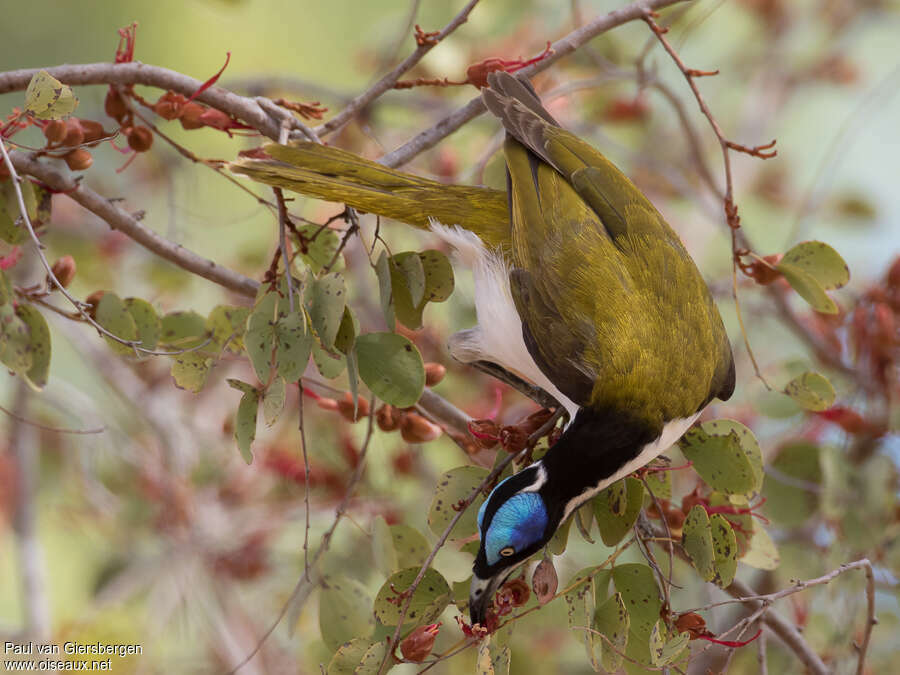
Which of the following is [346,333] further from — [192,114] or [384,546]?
[192,114]

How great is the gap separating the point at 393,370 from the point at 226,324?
51 centimetres

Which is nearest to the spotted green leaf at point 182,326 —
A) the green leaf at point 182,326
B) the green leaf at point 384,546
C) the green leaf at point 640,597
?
the green leaf at point 182,326

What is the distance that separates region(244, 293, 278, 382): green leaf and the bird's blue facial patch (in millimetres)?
555

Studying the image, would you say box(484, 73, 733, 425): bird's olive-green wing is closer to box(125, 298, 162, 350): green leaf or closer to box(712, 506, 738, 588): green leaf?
box(712, 506, 738, 588): green leaf

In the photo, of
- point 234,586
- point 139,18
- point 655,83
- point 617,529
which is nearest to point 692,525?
point 617,529

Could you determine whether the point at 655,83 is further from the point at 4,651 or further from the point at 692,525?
the point at 4,651

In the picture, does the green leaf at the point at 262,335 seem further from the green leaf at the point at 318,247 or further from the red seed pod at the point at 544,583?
the red seed pod at the point at 544,583

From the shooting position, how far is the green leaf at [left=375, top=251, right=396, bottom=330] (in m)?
1.97

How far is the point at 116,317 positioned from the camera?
2049 millimetres

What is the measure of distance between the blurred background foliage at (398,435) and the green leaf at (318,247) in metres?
0.39

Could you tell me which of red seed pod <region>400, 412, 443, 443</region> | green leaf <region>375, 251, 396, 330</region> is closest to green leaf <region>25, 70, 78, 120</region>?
green leaf <region>375, 251, 396, 330</region>

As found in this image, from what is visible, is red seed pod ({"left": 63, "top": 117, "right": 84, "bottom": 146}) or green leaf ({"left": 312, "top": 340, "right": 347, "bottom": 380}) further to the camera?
red seed pod ({"left": 63, "top": 117, "right": 84, "bottom": 146})

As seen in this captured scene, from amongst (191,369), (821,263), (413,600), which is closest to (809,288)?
(821,263)

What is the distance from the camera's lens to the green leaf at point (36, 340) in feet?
6.60
